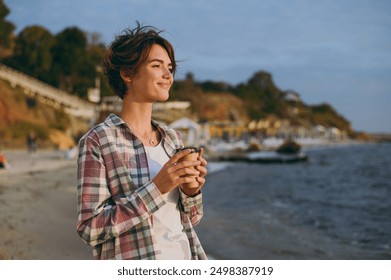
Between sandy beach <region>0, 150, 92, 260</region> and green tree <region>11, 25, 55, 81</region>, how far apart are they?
1975cm

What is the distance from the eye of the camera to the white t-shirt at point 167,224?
1.34 metres

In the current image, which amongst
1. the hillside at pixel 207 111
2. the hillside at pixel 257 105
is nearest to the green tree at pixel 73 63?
the hillside at pixel 207 111

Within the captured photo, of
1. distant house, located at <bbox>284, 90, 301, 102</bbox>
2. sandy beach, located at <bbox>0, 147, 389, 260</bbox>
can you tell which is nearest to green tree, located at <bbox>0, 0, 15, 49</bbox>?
sandy beach, located at <bbox>0, 147, 389, 260</bbox>

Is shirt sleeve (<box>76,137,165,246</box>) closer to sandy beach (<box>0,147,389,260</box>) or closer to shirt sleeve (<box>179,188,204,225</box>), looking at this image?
shirt sleeve (<box>179,188,204,225</box>)

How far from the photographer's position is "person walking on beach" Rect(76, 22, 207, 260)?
125 centimetres

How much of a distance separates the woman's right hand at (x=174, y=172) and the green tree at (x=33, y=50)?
30481mm

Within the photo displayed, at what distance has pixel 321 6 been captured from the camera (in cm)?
566

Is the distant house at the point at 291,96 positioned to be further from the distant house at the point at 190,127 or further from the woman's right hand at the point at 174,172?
the woman's right hand at the point at 174,172

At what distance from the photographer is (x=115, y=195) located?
4.26ft

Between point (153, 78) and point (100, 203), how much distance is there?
14.8 inches

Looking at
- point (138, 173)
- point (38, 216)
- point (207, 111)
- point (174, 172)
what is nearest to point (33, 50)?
point (38, 216)

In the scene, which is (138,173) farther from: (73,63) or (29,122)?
(73,63)

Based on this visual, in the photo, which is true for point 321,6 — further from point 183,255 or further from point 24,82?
point 24,82
